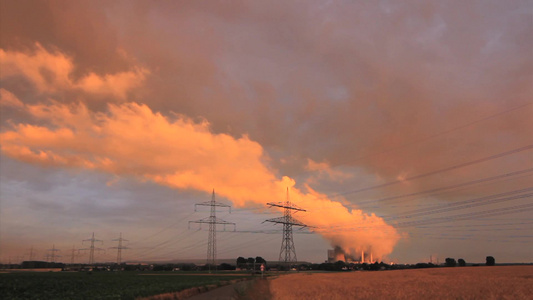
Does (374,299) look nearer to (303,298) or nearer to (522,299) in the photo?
(303,298)

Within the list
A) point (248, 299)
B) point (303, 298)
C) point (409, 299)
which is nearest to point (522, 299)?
point (409, 299)

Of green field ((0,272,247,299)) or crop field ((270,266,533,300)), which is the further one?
green field ((0,272,247,299))

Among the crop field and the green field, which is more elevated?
the crop field

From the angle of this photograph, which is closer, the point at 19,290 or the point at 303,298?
the point at 303,298

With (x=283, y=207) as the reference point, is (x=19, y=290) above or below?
below

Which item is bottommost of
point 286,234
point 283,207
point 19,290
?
point 19,290

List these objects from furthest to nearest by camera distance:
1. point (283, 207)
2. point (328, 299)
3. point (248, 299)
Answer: point (283, 207) → point (248, 299) → point (328, 299)

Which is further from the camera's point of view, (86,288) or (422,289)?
(86,288)

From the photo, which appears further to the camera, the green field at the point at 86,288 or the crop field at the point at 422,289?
the green field at the point at 86,288

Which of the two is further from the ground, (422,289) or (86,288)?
(422,289)

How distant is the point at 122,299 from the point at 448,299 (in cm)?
3449

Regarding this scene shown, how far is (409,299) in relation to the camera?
3209 cm

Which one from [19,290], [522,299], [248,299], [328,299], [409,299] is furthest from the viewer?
[19,290]

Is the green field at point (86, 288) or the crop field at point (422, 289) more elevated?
the crop field at point (422, 289)
